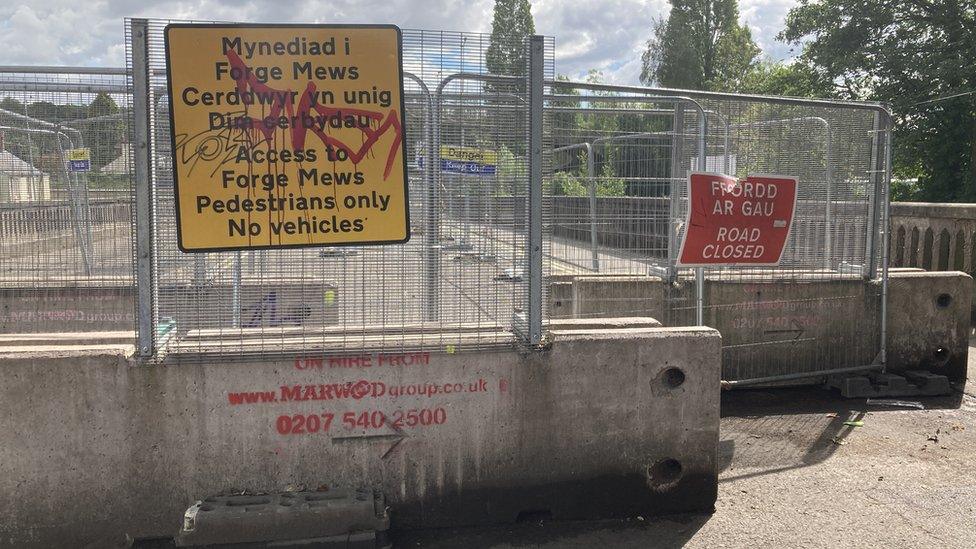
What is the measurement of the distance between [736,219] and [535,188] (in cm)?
274

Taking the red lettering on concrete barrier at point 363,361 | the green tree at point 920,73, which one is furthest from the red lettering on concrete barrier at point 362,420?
the green tree at point 920,73

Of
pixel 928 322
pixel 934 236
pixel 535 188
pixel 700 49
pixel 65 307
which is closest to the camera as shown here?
pixel 535 188

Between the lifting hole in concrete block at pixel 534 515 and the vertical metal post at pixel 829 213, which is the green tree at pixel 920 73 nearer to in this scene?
the vertical metal post at pixel 829 213

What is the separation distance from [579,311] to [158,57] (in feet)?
13.9

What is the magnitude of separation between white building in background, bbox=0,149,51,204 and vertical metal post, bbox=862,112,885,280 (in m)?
7.05

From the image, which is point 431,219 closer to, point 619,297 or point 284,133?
point 284,133

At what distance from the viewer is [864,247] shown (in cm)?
746

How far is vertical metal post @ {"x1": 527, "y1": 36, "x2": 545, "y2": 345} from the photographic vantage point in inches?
169

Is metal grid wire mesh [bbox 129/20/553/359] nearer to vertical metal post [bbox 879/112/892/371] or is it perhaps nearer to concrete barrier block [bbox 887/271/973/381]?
vertical metal post [bbox 879/112/892/371]

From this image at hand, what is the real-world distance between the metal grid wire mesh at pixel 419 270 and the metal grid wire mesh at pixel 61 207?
1.18 m

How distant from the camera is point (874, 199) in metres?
7.29

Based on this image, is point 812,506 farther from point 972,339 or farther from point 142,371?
point 972,339

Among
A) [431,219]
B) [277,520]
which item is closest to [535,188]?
[431,219]

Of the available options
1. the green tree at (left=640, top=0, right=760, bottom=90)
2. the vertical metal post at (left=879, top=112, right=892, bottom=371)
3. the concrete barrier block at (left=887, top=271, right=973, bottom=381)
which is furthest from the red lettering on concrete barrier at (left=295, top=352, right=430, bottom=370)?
the green tree at (left=640, top=0, right=760, bottom=90)
